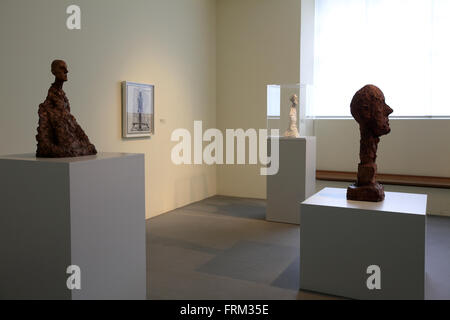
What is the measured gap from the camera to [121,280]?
111 inches

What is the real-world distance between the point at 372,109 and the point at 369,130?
0.63 ft

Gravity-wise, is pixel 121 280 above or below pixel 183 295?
above

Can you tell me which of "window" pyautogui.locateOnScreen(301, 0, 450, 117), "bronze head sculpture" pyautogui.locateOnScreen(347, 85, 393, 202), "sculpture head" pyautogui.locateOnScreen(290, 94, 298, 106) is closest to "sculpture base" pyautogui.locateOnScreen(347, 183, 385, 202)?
"bronze head sculpture" pyautogui.locateOnScreen(347, 85, 393, 202)

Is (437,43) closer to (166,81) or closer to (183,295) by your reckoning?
(166,81)

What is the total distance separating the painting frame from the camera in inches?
209

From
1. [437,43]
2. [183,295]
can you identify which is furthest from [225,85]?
[183,295]

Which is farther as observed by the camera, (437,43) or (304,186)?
(437,43)

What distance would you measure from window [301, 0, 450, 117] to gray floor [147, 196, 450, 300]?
206cm

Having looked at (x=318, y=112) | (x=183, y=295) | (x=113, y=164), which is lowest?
(x=183, y=295)

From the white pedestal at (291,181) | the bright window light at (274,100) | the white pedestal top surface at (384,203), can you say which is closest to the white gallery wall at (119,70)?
→ the bright window light at (274,100)

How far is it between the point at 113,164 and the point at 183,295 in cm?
128

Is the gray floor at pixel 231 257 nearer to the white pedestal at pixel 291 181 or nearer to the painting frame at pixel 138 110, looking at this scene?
the white pedestal at pixel 291 181

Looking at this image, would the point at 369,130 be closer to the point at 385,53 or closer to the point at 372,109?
the point at 372,109
